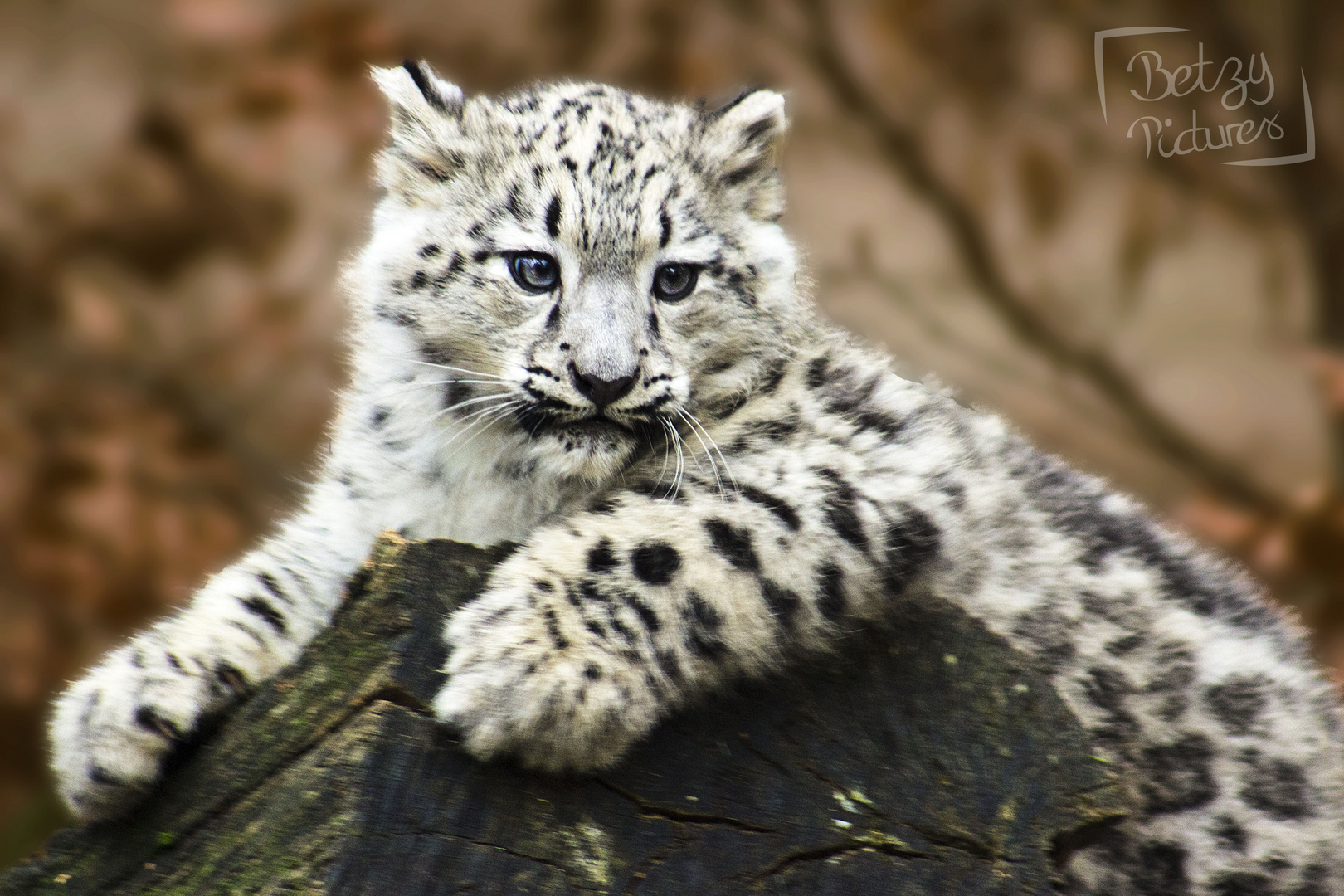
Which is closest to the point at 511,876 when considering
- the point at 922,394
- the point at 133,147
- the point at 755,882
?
the point at 755,882

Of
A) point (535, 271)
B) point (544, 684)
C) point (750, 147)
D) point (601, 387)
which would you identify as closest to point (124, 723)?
point (544, 684)

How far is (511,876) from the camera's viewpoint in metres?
2.75

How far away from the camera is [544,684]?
112 inches

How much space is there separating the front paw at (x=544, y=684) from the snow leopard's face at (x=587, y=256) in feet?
1.91

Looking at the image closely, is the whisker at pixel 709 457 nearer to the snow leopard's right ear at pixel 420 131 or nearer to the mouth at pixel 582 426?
the mouth at pixel 582 426

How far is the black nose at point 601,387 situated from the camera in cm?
331

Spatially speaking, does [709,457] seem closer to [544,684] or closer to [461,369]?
[461,369]

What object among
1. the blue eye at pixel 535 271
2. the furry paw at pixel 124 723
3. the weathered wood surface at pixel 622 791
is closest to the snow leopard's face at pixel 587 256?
the blue eye at pixel 535 271

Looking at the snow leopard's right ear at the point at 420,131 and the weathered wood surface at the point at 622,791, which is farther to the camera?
the snow leopard's right ear at the point at 420,131

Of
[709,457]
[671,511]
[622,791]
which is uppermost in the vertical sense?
[709,457]

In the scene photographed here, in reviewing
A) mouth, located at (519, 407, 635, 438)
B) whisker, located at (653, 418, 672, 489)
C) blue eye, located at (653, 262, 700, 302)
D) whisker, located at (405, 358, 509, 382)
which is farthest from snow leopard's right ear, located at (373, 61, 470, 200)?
whisker, located at (653, 418, 672, 489)

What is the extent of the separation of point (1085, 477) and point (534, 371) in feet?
6.71

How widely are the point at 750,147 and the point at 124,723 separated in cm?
242

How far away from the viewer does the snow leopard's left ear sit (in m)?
3.99
